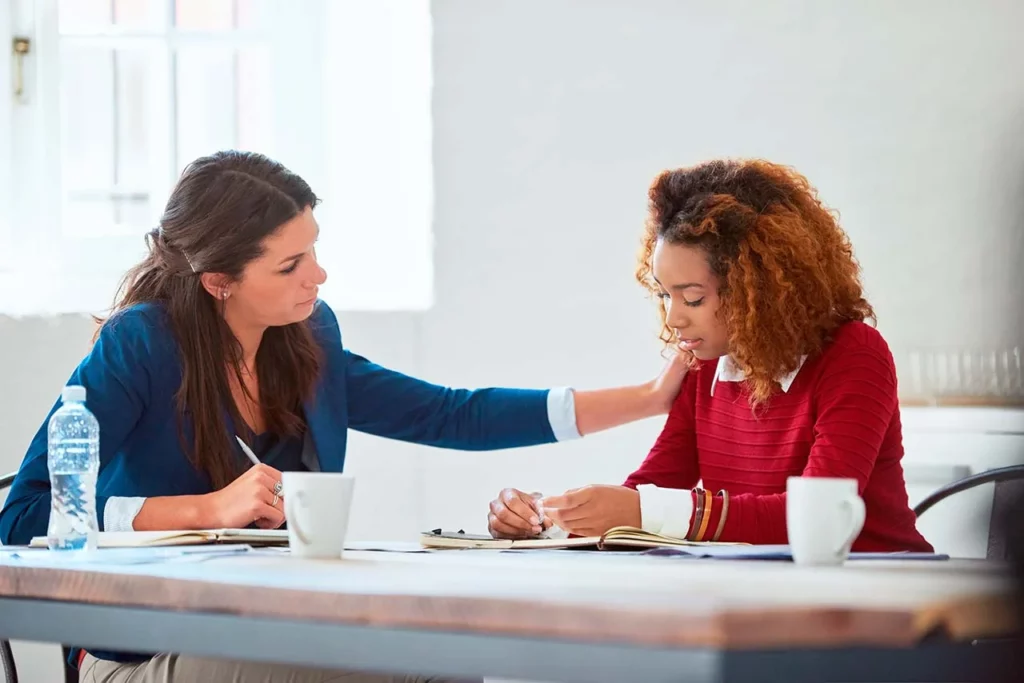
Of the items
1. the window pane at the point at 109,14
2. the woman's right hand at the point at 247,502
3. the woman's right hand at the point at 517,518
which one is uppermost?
the window pane at the point at 109,14

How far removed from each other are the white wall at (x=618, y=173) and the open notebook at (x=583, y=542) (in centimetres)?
138

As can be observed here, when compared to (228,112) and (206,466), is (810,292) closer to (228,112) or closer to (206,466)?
(206,466)

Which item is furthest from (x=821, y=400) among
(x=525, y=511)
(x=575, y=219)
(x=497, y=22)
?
(x=497, y=22)

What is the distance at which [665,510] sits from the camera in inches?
64.3

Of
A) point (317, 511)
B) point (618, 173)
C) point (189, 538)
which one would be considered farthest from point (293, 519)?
point (618, 173)

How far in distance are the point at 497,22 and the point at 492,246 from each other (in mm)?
541

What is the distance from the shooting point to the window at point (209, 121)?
10.3 feet

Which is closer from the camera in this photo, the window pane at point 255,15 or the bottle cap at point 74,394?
the bottle cap at point 74,394

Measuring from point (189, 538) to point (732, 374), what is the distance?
895mm

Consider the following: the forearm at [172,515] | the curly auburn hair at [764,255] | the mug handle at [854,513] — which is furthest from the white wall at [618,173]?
the mug handle at [854,513]

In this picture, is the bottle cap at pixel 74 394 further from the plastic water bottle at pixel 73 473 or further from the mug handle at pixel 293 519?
the mug handle at pixel 293 519

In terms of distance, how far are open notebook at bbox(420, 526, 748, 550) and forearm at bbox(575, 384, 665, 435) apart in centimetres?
60

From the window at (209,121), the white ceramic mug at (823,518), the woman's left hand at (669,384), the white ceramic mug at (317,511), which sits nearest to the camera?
the white ceramic mug at (823,518)

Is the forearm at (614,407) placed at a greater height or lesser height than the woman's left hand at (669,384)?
lesser
